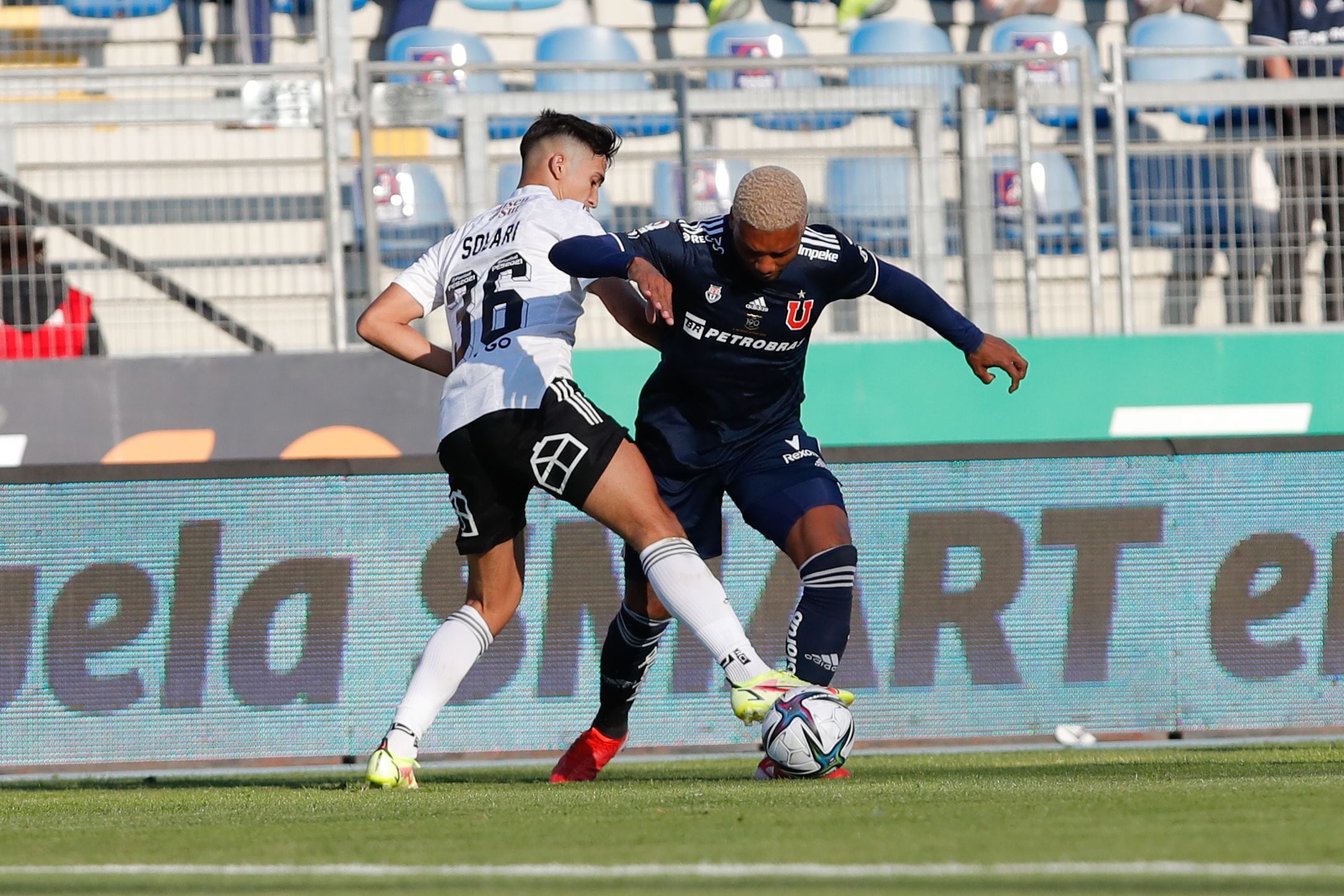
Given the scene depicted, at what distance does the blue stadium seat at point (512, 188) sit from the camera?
9.82 meters

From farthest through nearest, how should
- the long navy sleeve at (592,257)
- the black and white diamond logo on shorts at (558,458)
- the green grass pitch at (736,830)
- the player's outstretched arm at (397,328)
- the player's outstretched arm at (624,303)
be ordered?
the player's outstretched arm at (397,328) < the player's outstretched arm at (624,303) < the black and white diamond logo on shorts at (558,458) < the long navy sleeve at (592,257) < the green grass pitch at (736,830)

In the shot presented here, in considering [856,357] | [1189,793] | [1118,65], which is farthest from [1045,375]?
[1189,793]

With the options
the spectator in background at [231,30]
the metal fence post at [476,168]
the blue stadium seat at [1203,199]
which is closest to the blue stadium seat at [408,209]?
the metal fence post at [476,168]

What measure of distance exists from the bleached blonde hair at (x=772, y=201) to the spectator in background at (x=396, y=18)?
8.70 m

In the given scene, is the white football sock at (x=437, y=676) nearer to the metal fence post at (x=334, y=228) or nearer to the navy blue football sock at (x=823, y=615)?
the navy blue football sock at (x=823, y=615)

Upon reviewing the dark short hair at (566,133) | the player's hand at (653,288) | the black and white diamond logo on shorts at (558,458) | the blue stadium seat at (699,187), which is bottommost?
the black and white diamond logo on shorts at (558,458)

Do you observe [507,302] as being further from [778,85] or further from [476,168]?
[778,85]

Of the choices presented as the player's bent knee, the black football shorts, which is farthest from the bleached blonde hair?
the player's bent knee

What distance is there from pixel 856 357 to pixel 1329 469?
2.82 metres

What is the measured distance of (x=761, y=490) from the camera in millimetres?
5707

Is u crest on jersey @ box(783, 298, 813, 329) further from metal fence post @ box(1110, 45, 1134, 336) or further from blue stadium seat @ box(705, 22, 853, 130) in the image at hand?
metal fence post @ box(1110, 45, 1134, 336)

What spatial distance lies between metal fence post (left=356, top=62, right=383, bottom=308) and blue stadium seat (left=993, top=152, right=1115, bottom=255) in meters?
3.34

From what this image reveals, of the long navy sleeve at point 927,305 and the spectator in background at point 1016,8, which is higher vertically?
the spectator in background at point 1016,8

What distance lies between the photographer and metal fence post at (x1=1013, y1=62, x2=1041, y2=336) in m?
9.98
